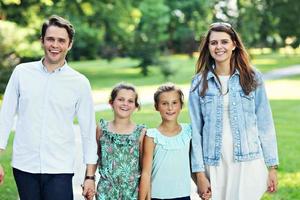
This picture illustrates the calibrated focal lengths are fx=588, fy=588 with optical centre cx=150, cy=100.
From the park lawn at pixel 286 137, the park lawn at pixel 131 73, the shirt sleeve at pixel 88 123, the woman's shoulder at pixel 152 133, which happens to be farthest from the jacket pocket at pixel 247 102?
the park lawn at pixel 131 73

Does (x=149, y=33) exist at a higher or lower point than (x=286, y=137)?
higher

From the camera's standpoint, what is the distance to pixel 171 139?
4.18 metres

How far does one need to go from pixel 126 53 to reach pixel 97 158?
31.9m

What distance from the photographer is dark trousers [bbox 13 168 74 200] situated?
3.71 m

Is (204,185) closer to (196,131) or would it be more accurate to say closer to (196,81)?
(196,131)

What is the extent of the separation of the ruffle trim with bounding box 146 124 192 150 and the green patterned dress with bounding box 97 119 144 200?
16 cm

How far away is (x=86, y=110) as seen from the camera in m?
3.84

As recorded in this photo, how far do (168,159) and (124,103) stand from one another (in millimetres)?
504

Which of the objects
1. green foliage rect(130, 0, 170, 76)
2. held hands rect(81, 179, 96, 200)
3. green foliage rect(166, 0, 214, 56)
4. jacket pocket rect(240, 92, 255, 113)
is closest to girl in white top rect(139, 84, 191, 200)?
held hands rect(81, 179, 96, 200)

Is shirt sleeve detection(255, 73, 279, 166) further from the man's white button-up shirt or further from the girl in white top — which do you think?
the man's white button-up shirt

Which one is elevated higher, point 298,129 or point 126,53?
point 126,53

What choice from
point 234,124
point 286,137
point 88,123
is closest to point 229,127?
point 234,124

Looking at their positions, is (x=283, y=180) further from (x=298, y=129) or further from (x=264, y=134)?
(x=298, y=129)

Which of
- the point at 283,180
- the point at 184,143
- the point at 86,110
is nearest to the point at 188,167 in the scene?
the point at 184,143
